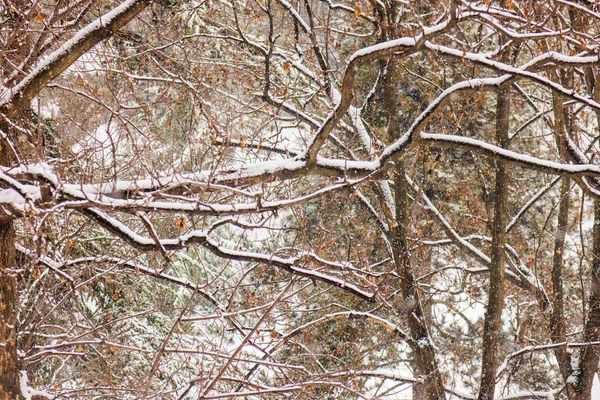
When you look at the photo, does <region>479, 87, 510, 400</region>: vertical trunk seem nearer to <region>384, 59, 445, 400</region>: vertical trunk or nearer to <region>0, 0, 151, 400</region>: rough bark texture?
<region>384, 59, 445, 400</region>: vertical trunk

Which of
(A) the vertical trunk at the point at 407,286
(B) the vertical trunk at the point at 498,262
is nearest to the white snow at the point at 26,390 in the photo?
(A) the vertical trunk at the point at 407,286

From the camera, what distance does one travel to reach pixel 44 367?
10.8m

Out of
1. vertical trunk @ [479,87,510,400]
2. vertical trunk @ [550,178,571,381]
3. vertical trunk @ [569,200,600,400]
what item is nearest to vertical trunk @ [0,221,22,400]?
vertical trunk @ [479,87,510,400]

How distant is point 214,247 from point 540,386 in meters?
9.69

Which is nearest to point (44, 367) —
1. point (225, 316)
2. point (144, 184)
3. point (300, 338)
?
point (300, 338)

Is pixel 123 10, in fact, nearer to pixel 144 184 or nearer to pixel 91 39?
pixel 91 39

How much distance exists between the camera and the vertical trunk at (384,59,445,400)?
782 centimetres

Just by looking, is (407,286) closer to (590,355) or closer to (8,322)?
(590,355)

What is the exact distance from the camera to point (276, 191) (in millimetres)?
6875

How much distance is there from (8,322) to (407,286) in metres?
4.68

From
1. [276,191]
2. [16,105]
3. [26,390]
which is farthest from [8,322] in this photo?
[276,191]

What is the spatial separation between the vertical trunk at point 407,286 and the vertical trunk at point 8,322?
168 inches

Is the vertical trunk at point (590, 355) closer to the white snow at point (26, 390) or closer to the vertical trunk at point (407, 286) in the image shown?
the vertical trunk at point (407, 286)

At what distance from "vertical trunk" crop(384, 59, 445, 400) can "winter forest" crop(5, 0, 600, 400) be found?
0.10 feet
